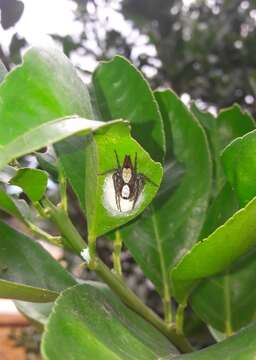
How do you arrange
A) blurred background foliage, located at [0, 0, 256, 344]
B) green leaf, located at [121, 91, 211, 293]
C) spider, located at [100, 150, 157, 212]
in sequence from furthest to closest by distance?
1. blurred background foliage, located at [0, 0, 256, 344]
2. green leaf, located at [121, 91, 211, 293]
3. spider, located at [100, 150, 157, 212]

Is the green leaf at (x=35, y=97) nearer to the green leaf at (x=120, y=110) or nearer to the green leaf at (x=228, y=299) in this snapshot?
the green leaf at (x=120, y=110)

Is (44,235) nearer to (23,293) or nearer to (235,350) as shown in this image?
(23,293)

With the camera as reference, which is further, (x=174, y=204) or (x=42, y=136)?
(x=174, y=204)

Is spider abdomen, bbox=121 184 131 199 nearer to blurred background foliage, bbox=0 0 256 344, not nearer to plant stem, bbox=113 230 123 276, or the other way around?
plant stem, bbox=113 230 123 276

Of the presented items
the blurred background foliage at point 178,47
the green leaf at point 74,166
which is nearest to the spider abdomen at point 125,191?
Result: the green leaf at point 74,166

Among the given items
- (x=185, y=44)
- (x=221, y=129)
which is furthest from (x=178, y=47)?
(x=221, y=129)

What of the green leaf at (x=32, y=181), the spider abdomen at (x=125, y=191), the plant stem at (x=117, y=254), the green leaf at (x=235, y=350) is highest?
the green leaf at (x=32, y=181)

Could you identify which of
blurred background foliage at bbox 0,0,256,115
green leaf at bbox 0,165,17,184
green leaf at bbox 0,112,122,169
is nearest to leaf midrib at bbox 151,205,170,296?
green leaf at bbox 0,165,17,184
